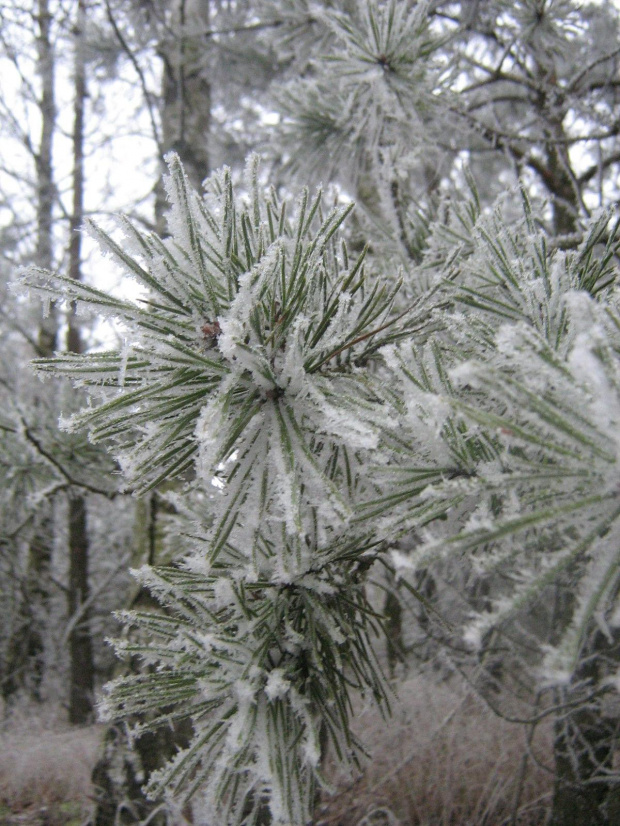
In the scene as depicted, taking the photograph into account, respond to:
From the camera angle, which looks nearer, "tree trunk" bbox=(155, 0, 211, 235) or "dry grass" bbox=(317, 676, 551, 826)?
"dry grass" bbox=(317, 676, 551, 826)

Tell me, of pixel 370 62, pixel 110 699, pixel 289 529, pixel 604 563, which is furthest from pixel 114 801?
pixel 370 62

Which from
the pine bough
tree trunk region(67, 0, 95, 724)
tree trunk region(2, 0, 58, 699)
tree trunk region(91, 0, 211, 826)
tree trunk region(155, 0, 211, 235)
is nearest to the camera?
the pine bough

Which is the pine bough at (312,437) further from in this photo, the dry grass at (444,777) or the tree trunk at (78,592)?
the tree trunk at (78,592)

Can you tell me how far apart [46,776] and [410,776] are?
162 centimetres

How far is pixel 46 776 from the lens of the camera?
277 cm

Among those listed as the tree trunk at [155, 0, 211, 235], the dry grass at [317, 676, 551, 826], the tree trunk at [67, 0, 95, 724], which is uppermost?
the tree trunk at [155, 0, 211, 235]

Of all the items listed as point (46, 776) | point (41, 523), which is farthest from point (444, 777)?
point (41, 523)

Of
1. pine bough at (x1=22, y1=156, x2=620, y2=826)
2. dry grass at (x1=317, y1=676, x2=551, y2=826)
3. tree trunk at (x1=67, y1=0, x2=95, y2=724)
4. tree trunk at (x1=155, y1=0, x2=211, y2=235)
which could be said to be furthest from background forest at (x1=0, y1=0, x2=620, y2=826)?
tree trunk at (x1=67, y1=0, x2=95, y2=724)

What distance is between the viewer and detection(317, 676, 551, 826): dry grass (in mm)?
2102

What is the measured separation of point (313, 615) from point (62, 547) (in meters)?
6.03

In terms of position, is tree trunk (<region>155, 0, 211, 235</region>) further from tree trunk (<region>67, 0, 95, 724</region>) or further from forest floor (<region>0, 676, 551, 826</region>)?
forest floor (<region>0, 676, 551, 826</region>)

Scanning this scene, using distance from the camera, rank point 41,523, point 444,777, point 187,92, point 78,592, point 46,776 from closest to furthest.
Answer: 1. point 444,777
2. point 46,776
3. point 187,92
4. point 78,592
5. point 41,523

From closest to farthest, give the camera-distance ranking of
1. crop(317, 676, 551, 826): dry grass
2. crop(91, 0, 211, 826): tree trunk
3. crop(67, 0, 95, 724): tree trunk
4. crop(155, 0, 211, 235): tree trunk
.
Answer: crop(91, 0, 211, 826): tree trunk < crop(317, 676, 551, 826): dry grass < crop(155, 0, 211, 235): tree trunk < crop(67, 0, 95, 724): tree trunk

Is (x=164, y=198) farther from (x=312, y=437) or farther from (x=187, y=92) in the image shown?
(x=312, y=437)
